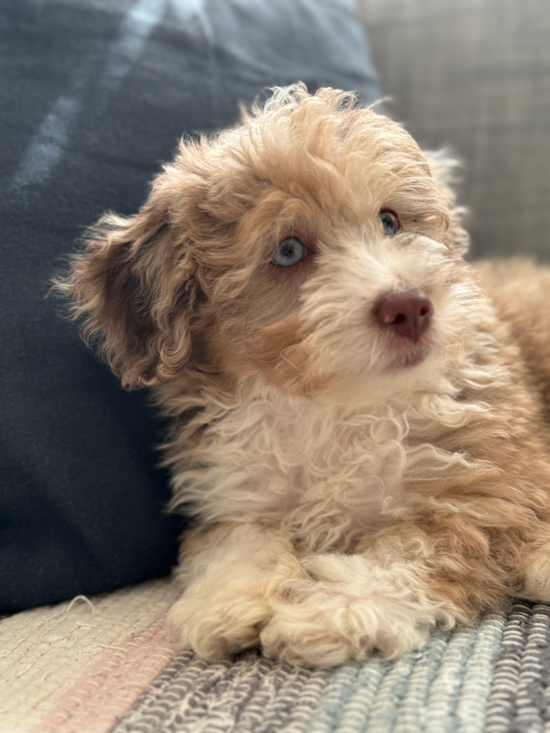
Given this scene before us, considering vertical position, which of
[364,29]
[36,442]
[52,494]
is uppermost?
[364,29]

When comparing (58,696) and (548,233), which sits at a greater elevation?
(548,233)

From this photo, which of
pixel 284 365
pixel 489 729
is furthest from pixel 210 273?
pixel 489 729

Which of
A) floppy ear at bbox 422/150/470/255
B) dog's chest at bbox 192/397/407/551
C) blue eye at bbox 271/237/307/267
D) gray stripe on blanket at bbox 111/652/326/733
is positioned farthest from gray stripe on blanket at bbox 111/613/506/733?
floppy ear at bbox 422/150/470/255

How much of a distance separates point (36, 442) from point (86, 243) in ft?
2.03

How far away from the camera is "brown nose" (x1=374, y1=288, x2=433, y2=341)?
1.61 meters

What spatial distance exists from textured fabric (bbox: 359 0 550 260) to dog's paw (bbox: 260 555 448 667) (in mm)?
2108

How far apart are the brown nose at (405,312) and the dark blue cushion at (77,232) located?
36.2 inches

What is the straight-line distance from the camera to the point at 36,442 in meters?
1.97

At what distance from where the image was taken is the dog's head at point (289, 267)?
166 centimetres

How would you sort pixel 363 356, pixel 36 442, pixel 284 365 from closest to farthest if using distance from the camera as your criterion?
pixel 363 356
pixel 284 365
pixel 36 442

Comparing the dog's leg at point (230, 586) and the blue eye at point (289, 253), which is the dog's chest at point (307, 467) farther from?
the blue eye at point (289, 253)

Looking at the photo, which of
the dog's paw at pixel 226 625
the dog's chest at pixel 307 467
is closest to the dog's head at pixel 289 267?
the dog's chest at pixel 307 467

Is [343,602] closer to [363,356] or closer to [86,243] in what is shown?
[363,356]

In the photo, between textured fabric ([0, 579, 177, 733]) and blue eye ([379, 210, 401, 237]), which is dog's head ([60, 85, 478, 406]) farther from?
textured fabric ([0, 579, 177, 733])
